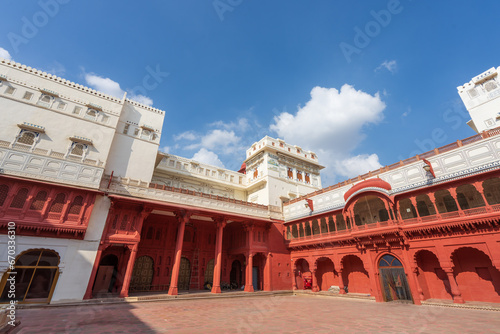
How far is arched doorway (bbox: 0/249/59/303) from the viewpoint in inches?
552

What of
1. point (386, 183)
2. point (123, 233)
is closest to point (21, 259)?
point (123, 233)

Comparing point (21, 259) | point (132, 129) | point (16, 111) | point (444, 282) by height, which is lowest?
point (444, 282)

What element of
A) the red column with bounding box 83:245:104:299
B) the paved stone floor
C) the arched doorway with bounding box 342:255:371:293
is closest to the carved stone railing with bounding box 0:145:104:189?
the red column with bounding box 83:245:104:299

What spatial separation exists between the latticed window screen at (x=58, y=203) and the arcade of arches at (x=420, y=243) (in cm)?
2038

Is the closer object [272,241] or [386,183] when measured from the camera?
[386,183]

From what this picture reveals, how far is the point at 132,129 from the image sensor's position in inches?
869

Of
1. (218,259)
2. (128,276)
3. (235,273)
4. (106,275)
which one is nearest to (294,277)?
(235,273)

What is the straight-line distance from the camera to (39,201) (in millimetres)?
14852

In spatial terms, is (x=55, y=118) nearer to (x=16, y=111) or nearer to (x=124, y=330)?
(x=16, y=111)

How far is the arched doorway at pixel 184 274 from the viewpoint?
73.1 feet

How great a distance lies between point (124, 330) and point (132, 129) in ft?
60.2

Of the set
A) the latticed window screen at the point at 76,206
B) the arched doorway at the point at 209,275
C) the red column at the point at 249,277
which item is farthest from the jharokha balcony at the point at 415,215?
the latticed window screen at the point at 76,206

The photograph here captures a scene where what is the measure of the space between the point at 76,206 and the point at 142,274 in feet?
28.6

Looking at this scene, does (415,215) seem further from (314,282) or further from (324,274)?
(314,282)
